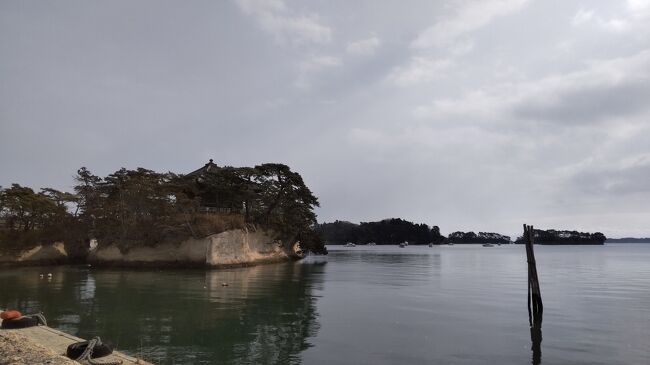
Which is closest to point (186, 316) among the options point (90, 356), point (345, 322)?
point (345, 322)

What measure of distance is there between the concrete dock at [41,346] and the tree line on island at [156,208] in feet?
134

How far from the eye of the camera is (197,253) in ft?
174

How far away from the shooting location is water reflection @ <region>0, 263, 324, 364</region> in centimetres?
1375

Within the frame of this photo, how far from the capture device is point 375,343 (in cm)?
1510

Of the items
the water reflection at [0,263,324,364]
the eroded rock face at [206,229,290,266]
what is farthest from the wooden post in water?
the eroded rock face at [206,229,290,266]

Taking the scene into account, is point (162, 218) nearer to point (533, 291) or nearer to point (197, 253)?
point (197, 253)

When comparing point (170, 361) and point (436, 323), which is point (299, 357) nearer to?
point (170, 361)

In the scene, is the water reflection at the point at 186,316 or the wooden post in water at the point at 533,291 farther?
the wooden post in water at the point at 533,291

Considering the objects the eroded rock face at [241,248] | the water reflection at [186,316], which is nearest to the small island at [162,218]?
the eroded rock face at [241,248]

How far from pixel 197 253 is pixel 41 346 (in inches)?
1717

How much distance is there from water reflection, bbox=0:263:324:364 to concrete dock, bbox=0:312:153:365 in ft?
6.51

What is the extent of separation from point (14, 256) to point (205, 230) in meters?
26.4

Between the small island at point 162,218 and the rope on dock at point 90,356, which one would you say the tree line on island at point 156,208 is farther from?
the rope on dock at point 90,356

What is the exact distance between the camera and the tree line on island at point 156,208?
5422 cm
